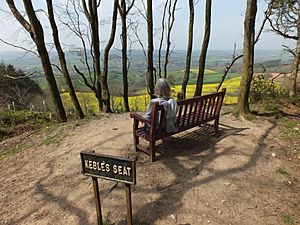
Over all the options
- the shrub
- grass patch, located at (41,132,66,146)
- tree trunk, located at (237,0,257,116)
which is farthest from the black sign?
the shrub

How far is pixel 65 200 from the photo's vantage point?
3404 mm

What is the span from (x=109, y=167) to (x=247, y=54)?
5.04m

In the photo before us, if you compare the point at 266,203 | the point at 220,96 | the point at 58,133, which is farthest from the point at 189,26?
the point at 266,203

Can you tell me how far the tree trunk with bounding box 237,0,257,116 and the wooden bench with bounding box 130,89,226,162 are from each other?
1522 millimetres

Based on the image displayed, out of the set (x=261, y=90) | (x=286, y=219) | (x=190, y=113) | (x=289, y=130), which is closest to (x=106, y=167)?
(x=286, y=219)

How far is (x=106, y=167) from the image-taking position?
2455mm

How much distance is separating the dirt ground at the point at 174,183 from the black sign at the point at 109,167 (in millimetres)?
774

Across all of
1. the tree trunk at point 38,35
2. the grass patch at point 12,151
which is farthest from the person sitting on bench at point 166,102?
the tree trunk at point 38,35

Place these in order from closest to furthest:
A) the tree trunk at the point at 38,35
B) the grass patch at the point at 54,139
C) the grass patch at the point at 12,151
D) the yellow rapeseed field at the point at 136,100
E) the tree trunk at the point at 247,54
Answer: the grass patch at the point at 12,151
the grass patch at the point at 54,139
the tree trunk at the point at 247,54
the tree trunk at the point at 38,35
the yellow rapeseed field at the point at 136,100

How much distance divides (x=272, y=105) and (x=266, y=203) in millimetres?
4916

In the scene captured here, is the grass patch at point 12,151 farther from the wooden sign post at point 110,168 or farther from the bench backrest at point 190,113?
the wooden sign post at point 110,168

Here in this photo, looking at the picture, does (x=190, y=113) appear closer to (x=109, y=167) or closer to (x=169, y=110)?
(x=169, y=110)

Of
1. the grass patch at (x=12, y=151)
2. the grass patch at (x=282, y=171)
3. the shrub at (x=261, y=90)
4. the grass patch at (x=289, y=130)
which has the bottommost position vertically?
the grass patch at (x=12, y=151)

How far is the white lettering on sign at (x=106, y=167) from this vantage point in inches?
92.8
